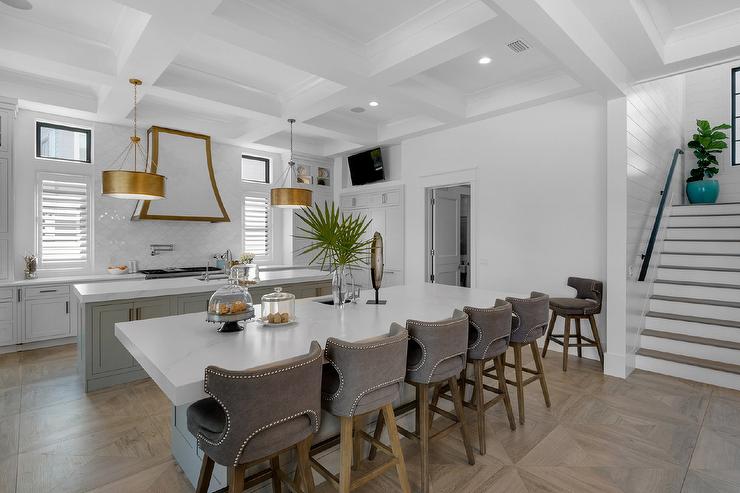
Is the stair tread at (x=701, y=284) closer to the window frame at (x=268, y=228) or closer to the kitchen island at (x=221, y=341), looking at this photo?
the kitchen island at (x=221, y=341)

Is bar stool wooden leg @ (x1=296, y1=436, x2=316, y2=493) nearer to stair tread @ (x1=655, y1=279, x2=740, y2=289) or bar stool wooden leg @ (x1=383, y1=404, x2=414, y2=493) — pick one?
bar stool wooden leg @ (x1=383, y1=404, x2=414, y2=493)

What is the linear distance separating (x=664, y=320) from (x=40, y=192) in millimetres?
7761

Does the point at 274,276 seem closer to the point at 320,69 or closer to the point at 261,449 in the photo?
the point at 320,69

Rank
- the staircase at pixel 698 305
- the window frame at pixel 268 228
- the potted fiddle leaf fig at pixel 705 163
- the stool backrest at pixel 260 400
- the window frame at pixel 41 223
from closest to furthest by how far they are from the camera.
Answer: the stool backrest at pixel 260 400 → the staircase at pixel 698 305 → the window frame at pixel 41 223 → the potted fiddle leaf fig at pixel 705 163 → the window frame at pixel 268 228

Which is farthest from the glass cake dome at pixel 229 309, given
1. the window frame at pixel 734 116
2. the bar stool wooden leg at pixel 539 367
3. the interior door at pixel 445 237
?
the window frame at pixel 734 116

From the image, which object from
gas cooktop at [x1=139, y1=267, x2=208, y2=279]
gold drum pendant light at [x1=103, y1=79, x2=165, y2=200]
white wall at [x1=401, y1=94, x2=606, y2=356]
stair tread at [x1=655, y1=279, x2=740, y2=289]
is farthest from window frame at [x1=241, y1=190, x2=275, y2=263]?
stair tread at [x1=655, y1=279, x2=740, y2=289]

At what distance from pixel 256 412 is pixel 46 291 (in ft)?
16.3

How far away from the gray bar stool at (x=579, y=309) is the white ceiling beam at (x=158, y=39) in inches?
162

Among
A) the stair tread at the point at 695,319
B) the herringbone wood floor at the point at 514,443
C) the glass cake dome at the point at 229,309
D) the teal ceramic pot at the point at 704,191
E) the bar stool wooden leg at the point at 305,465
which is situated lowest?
the herringbone wood floor at the point at 514,443

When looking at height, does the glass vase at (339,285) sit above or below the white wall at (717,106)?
below

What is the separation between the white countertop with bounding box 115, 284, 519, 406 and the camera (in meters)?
1.59

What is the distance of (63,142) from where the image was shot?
5.36 m

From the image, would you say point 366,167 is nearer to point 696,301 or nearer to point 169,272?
point 169,272

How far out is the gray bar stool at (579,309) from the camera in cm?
409
